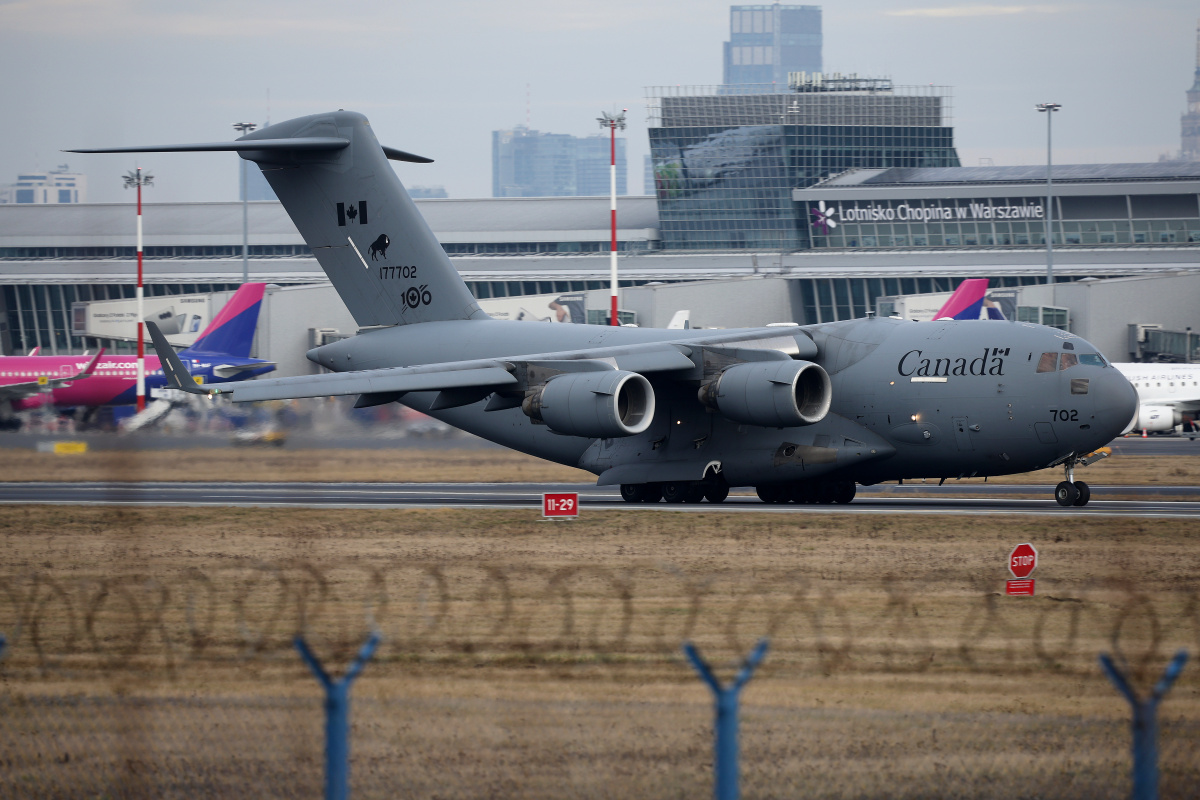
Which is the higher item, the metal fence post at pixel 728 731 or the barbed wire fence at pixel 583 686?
the metal fence post at pixel 728 731

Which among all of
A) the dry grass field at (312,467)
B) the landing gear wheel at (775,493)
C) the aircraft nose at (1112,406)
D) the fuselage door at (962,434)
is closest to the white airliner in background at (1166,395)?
the dry grass field at (312,467)

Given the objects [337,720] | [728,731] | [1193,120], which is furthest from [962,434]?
[1193,120]

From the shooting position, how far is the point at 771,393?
24312mm

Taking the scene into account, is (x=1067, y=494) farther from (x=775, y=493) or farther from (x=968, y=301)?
(x=968, y=301)

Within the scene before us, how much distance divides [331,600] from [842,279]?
2739 inches

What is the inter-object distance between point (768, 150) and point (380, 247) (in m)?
71.3

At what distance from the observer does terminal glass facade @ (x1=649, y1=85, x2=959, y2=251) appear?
9619 cm

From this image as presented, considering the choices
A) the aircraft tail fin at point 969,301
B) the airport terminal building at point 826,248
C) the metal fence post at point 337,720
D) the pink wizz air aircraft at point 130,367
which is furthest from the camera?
the airport terminal building at point 826,248

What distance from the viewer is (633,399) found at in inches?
993

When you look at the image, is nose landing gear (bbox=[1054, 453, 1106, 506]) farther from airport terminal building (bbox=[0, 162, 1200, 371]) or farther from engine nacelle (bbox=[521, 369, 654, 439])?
airport terminal building (bbox=[0, 162, 1200, 371])

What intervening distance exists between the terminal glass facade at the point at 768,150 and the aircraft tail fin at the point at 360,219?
2642 inches

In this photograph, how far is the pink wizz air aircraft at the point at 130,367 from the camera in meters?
40.9

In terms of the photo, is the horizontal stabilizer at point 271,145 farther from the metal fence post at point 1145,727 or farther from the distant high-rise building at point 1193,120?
the distant high-rise building at point 1193,120

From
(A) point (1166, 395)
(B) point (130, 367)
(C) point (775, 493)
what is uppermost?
(B) point (130, 367)
